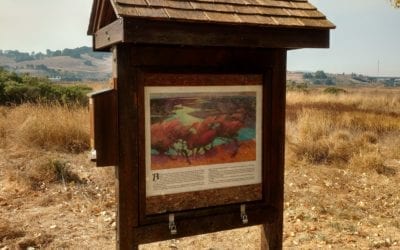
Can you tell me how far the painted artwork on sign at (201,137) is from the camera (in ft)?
8.26

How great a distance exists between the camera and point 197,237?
448 cm

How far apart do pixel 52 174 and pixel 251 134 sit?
4407 mm

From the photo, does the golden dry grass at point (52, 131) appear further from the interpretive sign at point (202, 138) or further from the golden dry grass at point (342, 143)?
the interpretive sign at point (202, 138)

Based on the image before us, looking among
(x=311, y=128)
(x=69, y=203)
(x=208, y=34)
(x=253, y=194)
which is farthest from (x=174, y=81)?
(x=311, y=128)

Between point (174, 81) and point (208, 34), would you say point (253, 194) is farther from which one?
point (208, 34)

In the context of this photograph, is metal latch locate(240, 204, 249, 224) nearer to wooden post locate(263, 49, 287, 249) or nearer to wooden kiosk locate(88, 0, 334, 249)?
wooden kiosk locate(88, 0, 334, 249)

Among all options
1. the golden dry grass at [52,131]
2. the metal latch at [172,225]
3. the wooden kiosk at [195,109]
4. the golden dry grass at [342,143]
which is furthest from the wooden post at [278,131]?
the golden dry grass at [52,131]

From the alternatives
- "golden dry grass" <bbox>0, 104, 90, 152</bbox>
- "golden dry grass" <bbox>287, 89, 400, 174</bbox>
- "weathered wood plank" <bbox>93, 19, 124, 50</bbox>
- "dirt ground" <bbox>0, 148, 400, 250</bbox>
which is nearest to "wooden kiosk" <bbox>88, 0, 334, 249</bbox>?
"weathered wood plank" <bbox>93, 19, 124, 50</bbox>

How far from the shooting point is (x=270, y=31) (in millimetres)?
2580

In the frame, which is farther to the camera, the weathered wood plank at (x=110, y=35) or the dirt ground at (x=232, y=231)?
the dirt ground at (x=232, y=231)

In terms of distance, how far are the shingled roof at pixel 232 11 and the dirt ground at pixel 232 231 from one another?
7.94 ft

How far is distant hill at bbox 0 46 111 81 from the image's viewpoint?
113438 mm

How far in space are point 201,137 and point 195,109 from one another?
0.18 m

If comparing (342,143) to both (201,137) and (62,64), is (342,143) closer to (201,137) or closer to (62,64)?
(201,137)
